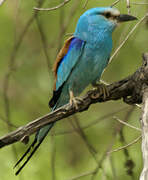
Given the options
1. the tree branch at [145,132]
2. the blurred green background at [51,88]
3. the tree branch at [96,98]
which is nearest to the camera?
the tree branch at [145,132]

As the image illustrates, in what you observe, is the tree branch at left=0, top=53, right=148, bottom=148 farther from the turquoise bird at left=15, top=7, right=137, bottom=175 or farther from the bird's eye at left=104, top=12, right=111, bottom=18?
the bird's eye at left=104, top=12, right=111, bottom=18

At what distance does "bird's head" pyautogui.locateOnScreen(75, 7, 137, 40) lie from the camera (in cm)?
373

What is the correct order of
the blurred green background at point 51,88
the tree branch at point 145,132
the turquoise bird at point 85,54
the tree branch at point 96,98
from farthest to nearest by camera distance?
the blurred green background at point 51,88 < the turquoise bird at point 85,54 < the tree branch at point 96,98 < the tree branch at point 145,132

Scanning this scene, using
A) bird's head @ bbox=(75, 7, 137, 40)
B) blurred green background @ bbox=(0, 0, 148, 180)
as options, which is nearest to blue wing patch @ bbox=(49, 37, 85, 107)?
bird's head @ bbox=(75, 7, 137, 40)

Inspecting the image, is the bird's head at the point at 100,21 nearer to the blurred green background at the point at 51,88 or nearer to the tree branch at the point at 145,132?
the blurred green background at the point at 51,88

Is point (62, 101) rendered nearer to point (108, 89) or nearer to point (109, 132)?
point (108, 89)

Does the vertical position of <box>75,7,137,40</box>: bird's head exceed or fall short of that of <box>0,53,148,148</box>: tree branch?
it exceeds it

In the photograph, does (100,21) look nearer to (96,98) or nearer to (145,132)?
(96,98)

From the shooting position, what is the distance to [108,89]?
3045mm

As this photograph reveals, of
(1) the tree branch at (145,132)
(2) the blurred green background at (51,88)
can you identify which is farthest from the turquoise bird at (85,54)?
(1) the tree branch at (145,132)

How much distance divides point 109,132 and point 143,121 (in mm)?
2308

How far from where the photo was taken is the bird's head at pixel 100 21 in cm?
373

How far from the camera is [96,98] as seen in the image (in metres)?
3.12

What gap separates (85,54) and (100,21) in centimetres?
36
